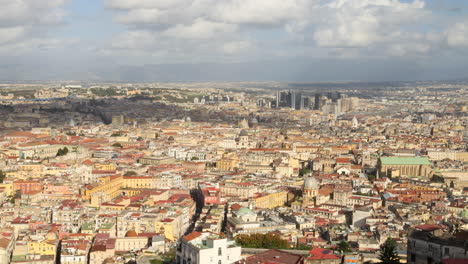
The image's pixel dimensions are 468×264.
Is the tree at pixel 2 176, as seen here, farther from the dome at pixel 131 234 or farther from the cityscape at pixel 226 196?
the dome at pixel 131 234

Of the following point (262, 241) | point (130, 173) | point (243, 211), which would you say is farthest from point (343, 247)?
point (130, 173)

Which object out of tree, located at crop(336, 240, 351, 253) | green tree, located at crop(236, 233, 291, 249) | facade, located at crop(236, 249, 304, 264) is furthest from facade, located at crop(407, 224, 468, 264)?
green tree, located at crop(236, 233, 291, 249)

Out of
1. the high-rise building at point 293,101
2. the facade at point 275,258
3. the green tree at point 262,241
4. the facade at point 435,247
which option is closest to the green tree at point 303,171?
the green tree at point 262,241

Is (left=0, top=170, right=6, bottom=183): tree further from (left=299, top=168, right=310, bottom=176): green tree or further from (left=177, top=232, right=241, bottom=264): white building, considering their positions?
(left=177, top=232, right=241, bottom=264): white building

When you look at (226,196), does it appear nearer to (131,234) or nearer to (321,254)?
(131,234)

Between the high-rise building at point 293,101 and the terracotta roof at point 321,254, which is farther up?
the terracotta roof at point 321,254

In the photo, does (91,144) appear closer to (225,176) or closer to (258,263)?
(225,176)
